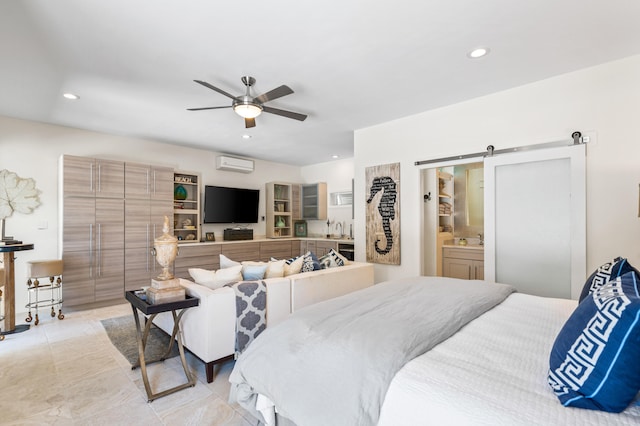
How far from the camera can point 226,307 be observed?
242 centimetres

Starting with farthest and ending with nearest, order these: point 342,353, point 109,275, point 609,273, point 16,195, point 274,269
Result: 1. point 109,275
2. point 16,195
3. point 274,269
4. point 609,273
5. point 342,353

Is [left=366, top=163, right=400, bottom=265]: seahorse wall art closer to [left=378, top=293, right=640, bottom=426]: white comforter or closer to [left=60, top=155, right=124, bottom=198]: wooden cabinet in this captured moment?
[left=378, top=293, right=640, bottom=426]: white comforter

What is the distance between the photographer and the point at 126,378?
2.43m

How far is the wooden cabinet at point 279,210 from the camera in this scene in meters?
6.83

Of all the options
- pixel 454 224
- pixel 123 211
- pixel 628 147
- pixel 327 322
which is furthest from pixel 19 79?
pixel 454 224

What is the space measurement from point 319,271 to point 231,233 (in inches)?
131

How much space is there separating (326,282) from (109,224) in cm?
352

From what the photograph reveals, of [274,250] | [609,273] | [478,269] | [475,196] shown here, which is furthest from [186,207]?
[609,273]

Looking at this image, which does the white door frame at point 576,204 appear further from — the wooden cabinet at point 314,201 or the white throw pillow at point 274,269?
the wooden cabinet at point 314,201

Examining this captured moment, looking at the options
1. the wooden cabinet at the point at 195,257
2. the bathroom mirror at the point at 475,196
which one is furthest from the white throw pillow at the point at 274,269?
the bathroom mirror at the point at 475,196

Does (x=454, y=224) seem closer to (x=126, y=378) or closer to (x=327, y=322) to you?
(x=327, y=322)

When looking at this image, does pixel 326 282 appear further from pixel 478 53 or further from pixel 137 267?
pixel 137 267

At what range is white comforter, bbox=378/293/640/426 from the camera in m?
0.92

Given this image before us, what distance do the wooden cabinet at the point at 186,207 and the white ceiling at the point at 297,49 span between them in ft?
6.13
